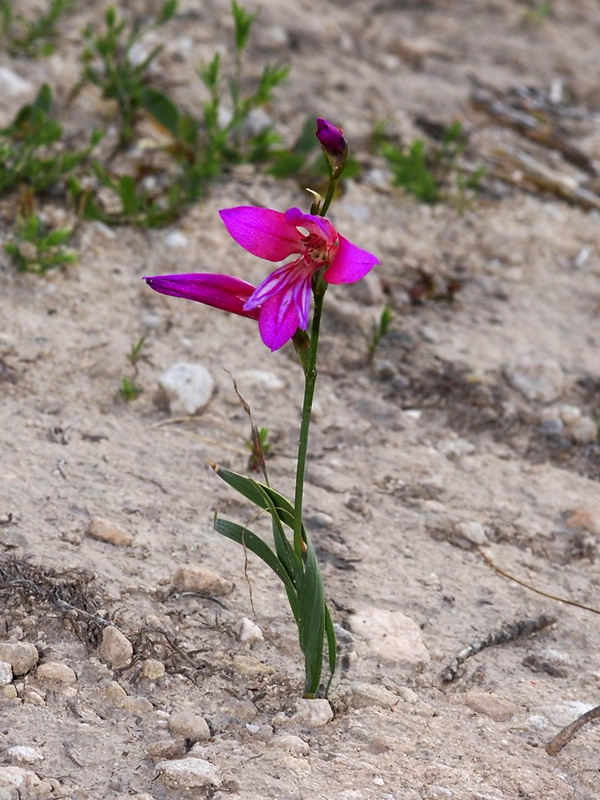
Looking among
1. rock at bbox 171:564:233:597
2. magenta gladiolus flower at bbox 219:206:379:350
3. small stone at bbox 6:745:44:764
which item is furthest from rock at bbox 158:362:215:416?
small stone at bbox 6:745:44:764

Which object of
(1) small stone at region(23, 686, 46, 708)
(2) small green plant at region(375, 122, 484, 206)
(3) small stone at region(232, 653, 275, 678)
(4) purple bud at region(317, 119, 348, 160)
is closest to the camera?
(4) purple bud at region(317, 119, 348, 160)

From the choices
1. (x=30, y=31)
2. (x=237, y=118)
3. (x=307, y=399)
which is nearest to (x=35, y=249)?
(x=237, y=118)

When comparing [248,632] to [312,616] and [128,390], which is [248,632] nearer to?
[312,616]

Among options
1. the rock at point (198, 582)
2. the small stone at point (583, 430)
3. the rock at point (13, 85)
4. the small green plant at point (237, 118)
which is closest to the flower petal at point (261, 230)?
the rock at point (198, 582)

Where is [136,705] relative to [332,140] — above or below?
below

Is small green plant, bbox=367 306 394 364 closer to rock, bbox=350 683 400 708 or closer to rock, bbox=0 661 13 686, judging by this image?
rock, bbox=350 683 400 708

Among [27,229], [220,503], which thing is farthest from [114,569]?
[27,229]

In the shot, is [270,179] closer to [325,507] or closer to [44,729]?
[325,507]
